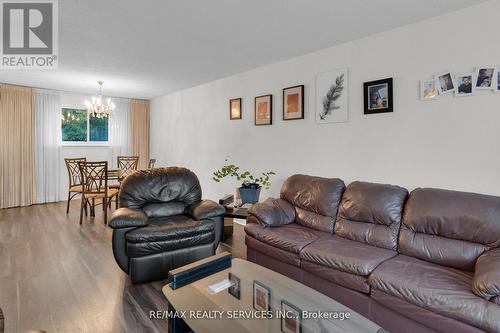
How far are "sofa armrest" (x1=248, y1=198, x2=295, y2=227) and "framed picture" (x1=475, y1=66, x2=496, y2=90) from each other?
1.93m

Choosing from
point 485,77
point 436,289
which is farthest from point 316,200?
point 485,77

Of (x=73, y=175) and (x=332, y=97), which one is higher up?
(x=332, y=97)

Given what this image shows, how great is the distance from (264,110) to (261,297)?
9.09 feet

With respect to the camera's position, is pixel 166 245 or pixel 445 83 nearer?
pixel 445 83

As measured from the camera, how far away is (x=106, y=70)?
421 cm

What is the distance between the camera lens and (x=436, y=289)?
1.61 metres

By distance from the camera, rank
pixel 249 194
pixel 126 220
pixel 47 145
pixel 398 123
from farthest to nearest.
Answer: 1. pixel 47 145
2. pixel 249 194
3. pixel 398 123
4. pixel 126 220

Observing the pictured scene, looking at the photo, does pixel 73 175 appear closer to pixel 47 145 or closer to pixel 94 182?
pixel 94 182

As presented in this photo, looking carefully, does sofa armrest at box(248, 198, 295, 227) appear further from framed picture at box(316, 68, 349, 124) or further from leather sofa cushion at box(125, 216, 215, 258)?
framed picture at box(316, 68, 349, 124)

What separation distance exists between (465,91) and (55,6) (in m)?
3.45

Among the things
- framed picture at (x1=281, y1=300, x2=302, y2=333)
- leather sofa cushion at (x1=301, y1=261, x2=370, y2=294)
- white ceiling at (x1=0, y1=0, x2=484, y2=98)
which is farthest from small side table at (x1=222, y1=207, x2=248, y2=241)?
white ceiling at (x1=0, y1=0, x2=484, y2=98)

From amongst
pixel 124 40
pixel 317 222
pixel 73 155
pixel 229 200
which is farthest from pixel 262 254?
pixel 73 155

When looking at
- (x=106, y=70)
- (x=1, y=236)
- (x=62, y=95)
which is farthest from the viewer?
(x=62, y=95)

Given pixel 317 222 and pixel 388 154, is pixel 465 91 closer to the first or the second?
pixel 388 154
